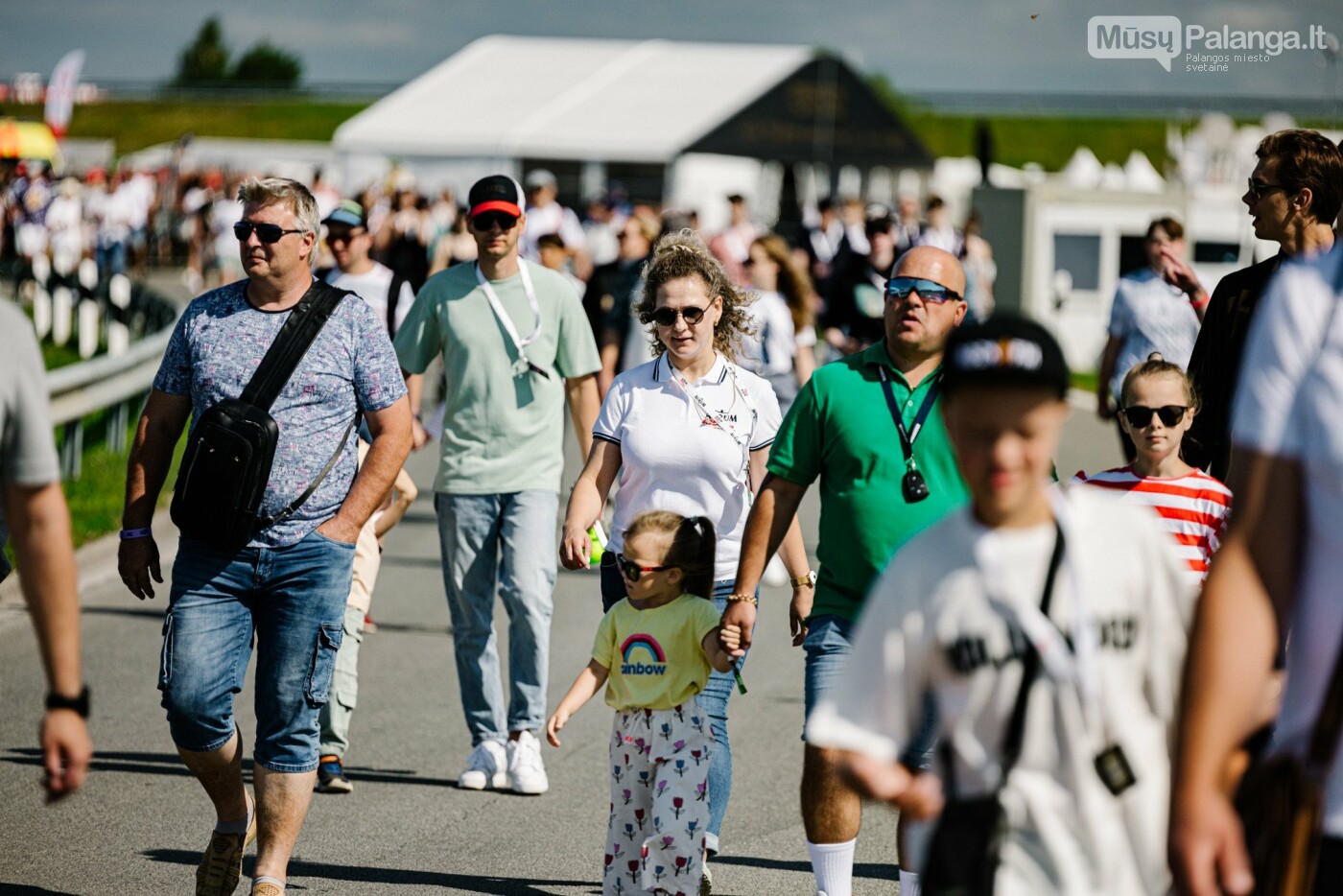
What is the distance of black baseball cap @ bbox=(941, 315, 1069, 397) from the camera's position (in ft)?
9.76

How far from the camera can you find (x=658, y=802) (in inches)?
193

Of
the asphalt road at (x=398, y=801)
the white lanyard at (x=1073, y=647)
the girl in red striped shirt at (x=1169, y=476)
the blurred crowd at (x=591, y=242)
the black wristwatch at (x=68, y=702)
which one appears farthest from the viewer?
the blurred crowd at (x=591, y=242)

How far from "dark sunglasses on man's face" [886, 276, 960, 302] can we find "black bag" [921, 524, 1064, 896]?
6.33 ft

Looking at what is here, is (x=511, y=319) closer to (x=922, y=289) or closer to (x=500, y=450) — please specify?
(x=500, y=450)

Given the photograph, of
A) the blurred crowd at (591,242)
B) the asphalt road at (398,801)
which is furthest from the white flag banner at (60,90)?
the asphalt road at (398,801)

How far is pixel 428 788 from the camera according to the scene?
6980mm

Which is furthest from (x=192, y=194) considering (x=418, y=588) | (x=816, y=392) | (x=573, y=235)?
(x=816, y=392)

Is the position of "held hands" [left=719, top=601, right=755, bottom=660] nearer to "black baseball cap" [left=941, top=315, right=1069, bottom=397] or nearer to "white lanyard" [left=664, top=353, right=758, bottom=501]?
"white lanyard" [left=664, top=353, right=758, bottom=501]

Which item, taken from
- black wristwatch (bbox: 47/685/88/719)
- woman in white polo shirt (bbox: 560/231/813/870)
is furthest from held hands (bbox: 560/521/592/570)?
black wristwatch (bbox: 47/685/88/719)

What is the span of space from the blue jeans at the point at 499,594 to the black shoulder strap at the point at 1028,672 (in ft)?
13.8

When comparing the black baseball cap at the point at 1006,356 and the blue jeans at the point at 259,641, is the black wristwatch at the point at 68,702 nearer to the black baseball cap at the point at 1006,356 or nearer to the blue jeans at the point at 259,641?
the blue jeans at the point at 259,641

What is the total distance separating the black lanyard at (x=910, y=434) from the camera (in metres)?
4.79

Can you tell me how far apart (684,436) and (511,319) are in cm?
169

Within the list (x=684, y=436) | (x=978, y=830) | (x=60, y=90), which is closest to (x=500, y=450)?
(x=684, y=436)
